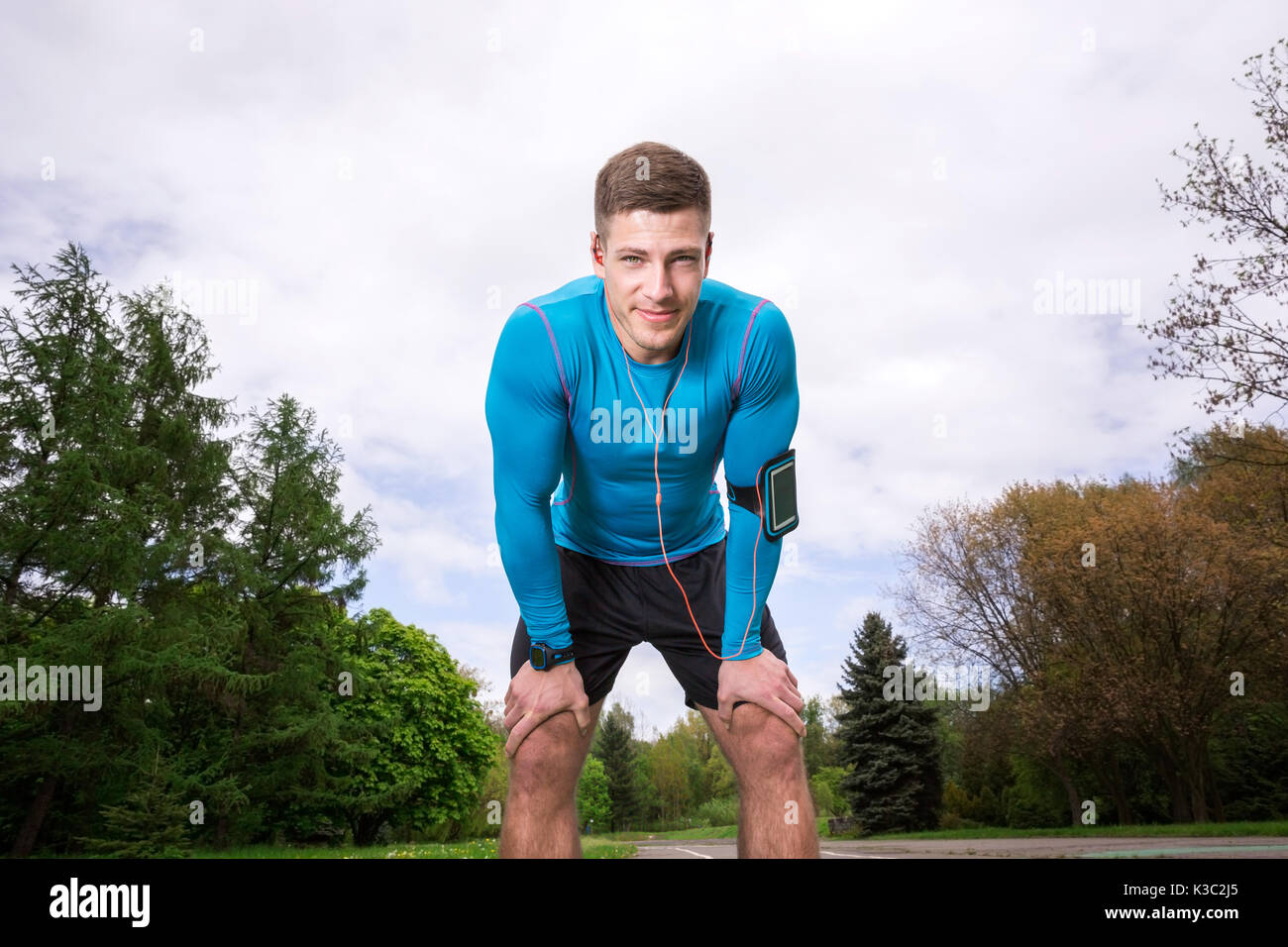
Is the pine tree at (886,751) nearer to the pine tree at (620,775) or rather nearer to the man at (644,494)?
the pine tree at (620,775)

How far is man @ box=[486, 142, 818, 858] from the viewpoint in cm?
294

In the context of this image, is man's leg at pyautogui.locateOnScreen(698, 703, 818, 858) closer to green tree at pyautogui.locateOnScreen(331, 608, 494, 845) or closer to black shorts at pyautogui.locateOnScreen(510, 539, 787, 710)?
black shorts at pyautogui.locateOnScreen(510, 539, 787, 710)

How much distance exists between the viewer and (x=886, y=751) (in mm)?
29016

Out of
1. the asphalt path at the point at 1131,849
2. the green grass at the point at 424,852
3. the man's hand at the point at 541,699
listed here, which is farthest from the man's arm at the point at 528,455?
the asphalt path at the point at 1131,849

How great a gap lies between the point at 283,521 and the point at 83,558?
545 cm

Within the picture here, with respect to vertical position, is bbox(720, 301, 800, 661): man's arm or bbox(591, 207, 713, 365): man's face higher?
bbox(591, 207, 713, 365): man's face

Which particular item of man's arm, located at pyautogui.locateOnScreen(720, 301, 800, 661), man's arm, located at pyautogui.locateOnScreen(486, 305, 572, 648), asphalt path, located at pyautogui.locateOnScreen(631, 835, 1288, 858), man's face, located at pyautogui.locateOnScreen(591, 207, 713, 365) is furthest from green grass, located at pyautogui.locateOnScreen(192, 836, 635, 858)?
man's face, located at pyautogui.locateOnScreen(591, 207, 713, 365)

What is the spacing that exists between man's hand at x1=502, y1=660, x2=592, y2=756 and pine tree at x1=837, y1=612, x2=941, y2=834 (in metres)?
27.1

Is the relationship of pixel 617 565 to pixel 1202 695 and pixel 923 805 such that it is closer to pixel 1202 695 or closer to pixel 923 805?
pixel 1202 695

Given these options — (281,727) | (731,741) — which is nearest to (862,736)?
Result: (281,727)

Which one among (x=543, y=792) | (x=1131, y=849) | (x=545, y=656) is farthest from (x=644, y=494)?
(x=1131, y=849)

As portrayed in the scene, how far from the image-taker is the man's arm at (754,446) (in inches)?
124

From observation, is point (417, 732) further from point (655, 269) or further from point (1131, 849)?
point (655, 269)

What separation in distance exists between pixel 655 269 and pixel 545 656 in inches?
52.5
